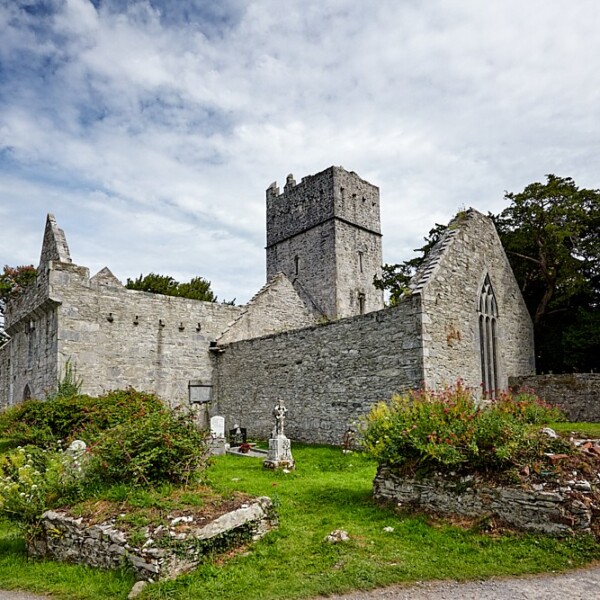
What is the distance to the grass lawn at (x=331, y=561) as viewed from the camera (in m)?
5.45

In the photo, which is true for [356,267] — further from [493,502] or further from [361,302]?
[493,502]

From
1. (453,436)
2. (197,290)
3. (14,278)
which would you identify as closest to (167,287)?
(197,290)

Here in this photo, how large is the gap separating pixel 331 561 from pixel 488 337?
35.6 feet

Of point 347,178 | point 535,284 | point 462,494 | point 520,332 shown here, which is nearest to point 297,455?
point 462,494

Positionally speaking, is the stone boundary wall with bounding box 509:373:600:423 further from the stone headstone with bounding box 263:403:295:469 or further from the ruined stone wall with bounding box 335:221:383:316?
the ruined stone wall with bounding box 335:221:383:316

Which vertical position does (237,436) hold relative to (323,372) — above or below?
below

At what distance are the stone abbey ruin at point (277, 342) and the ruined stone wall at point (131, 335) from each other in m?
0.04

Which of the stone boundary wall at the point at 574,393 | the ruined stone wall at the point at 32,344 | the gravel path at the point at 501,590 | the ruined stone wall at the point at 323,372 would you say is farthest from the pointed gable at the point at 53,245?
the stone boundary wall at the point at 574,393

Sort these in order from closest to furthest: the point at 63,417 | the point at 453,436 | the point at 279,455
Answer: the point at 453,436 < the point at 279,455 < the point at 63,417

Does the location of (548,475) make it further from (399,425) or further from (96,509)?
(96,509)

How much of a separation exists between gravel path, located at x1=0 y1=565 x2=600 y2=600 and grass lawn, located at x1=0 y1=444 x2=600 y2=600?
0.49ft

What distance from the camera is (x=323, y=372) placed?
14875 mm

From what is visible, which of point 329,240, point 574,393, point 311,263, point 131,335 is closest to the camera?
point 574,393

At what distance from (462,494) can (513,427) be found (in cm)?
122
